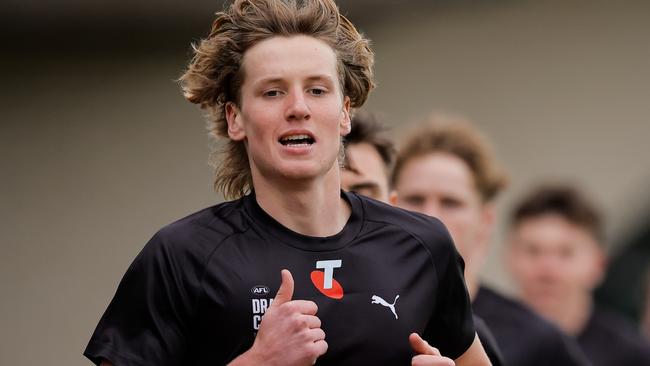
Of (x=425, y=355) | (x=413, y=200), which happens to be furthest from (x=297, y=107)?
(x=413, y=200)

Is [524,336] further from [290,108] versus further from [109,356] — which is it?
[109,356]

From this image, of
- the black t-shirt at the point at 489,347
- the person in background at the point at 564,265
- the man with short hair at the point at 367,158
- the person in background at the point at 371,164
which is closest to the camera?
the black t-shirt at the point at 489,347

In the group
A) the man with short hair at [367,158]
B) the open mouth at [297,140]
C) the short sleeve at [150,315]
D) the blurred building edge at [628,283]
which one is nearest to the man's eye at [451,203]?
the man with short hair at [367,158]

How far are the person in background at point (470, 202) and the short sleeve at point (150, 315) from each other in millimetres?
2355

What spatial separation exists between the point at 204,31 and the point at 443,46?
2411mm

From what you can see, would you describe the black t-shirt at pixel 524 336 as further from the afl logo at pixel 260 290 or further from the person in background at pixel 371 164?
the afl logo at pixel 260 290

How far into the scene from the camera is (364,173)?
5090mm

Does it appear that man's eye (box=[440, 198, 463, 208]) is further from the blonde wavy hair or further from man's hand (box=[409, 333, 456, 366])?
man's hand (box=[409, 333, 456, 366])

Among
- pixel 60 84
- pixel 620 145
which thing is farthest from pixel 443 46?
pixel 60 84

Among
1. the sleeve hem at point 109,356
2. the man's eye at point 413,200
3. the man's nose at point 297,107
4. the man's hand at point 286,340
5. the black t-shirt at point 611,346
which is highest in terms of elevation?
the man's nose at point 297,107

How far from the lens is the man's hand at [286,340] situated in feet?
11.4

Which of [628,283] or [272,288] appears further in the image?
[628,283]

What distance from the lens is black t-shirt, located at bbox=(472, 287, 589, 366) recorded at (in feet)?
19.6

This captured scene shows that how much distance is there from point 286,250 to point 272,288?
13 centimetres
